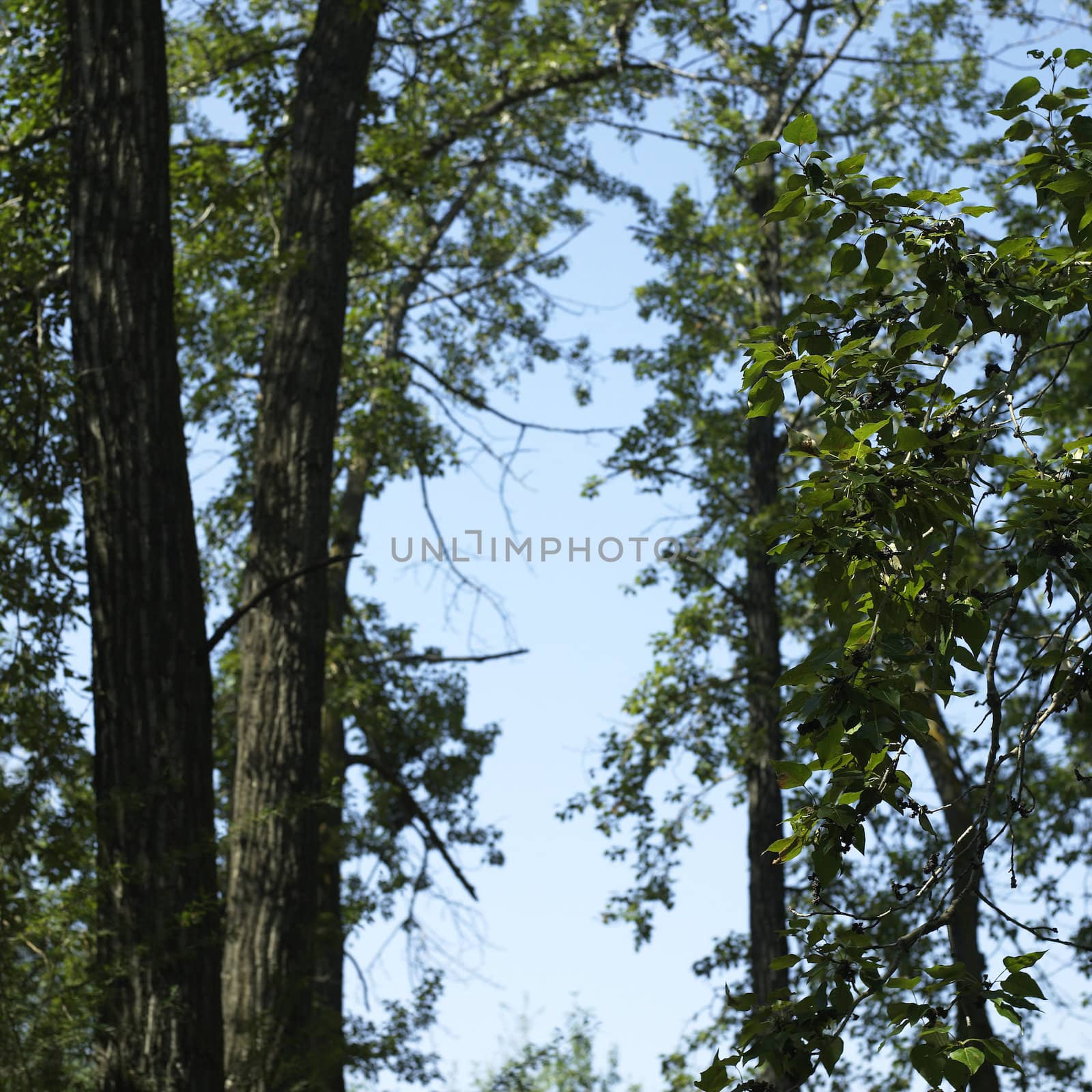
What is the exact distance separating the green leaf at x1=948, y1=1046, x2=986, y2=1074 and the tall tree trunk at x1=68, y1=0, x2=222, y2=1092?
307 cm

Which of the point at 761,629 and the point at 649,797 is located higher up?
the point at 761,629

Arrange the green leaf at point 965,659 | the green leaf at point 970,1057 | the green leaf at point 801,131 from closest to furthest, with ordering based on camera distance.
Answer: the green leaf at point 970,1057, the green leaf at point 965,659, the green leaf at point 801,131

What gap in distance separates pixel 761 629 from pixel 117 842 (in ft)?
29.6

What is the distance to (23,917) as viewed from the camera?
461cm

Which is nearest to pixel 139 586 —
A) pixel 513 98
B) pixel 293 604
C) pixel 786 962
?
pixel 293 604

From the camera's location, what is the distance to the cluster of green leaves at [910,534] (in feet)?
8.55

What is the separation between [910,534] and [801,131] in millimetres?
932

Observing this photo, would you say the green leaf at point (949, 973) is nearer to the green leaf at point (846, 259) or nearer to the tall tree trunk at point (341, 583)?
the green leaf at point (846, 259)

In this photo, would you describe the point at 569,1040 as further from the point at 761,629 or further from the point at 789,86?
the point at 789,86

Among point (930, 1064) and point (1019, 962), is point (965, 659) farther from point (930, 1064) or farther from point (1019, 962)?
point (930, 1064)

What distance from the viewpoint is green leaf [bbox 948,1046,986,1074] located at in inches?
95.0

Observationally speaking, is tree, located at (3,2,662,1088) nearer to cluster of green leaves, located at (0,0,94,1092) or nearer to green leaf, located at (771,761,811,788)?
cluster of green leaves, located at (0,0,94,1092)

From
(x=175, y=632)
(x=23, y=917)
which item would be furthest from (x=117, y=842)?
(x=175, y=632)

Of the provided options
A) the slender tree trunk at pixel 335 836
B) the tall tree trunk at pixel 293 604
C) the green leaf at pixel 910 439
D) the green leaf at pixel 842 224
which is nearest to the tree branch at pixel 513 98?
the slender tree trunk at pixel 335 836
